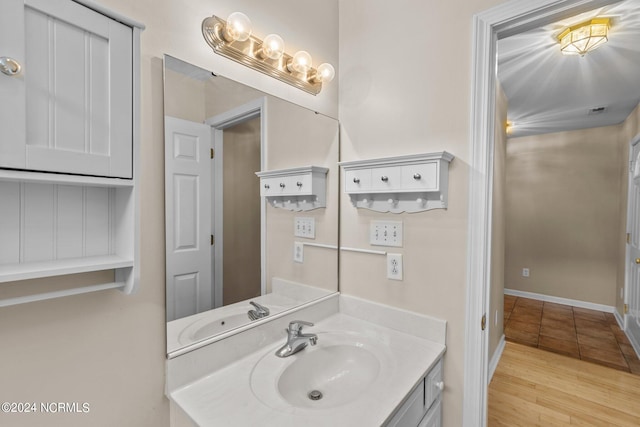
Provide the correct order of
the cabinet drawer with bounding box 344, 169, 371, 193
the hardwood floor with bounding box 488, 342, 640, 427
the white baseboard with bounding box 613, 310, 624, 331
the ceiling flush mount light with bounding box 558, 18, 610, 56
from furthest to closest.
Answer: the white baseboard with bounding box 613, 310, 624, 331, the hardwood floor with bounding box 488, 342, 640, 427, the ceiling flush mount light with bounding box 558, 18, 610, 56, the cabinet drawer with bounding box 344, 169, 371, 193

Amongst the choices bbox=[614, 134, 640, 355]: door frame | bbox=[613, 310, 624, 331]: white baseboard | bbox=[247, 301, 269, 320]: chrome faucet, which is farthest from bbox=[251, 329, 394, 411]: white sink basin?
bbox=[613, 310, 624, 331]: white baseboard

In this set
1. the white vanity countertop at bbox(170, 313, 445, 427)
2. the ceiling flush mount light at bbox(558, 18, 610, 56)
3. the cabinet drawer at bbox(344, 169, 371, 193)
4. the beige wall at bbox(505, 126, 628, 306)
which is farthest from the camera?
the beige wall at bbox(505, 126, 628, 306)

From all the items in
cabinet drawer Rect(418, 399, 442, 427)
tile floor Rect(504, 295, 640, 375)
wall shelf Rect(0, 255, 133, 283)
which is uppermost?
wall shelf Rect(0, 255, 133, 283)

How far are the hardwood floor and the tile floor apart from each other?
22cm

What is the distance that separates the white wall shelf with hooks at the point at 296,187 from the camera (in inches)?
Result: 50.6

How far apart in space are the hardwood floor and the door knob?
8.88ft

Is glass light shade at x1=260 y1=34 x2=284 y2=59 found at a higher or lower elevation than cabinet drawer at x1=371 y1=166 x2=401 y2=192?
higher

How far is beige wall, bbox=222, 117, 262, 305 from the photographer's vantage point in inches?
44.1

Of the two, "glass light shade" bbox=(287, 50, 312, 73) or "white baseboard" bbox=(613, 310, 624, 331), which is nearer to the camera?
"glass light shade" bbox=(287, 50, 312, 73)

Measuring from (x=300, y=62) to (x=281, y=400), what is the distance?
4.14ft

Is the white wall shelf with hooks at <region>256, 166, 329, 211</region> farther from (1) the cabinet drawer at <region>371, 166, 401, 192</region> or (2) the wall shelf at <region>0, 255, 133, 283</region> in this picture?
(2) the wall shelf at <region>0, 255, 133, 283</region>

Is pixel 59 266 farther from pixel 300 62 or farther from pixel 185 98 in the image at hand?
pixel 300 62

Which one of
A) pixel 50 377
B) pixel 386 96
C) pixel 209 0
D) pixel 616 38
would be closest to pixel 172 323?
pixel 50 377

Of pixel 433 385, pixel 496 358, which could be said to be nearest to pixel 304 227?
pixel 433 385
